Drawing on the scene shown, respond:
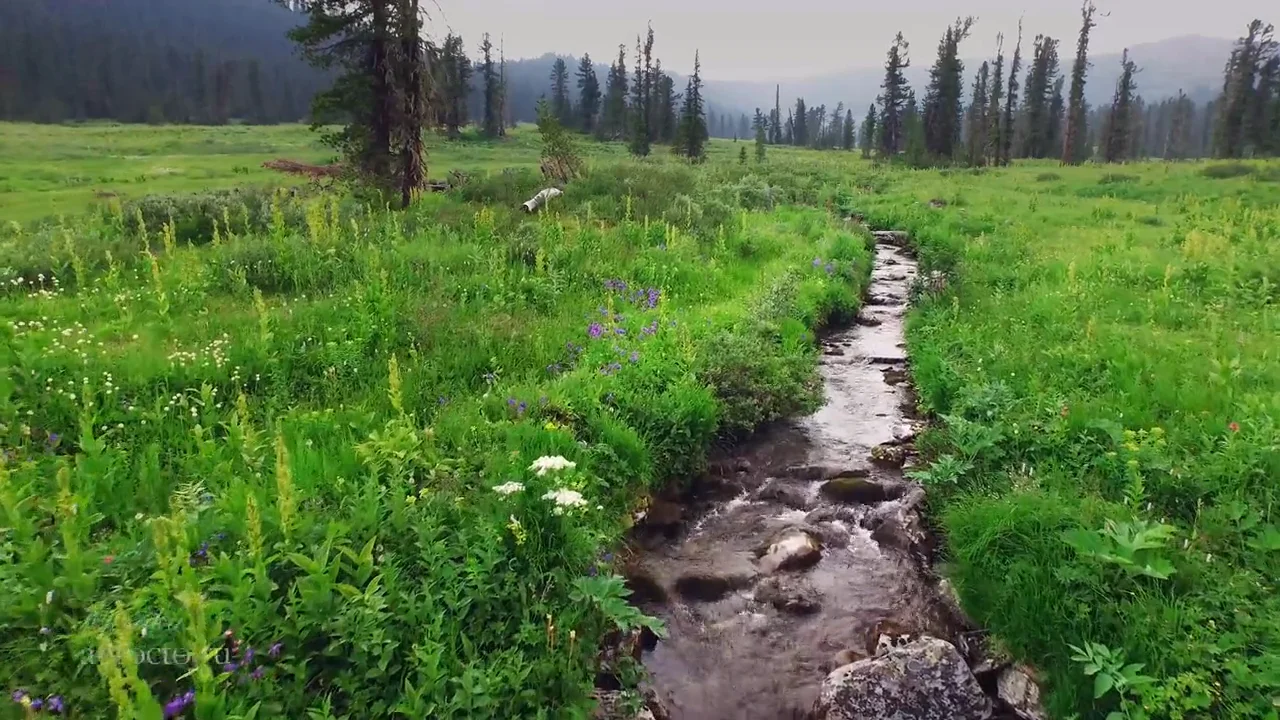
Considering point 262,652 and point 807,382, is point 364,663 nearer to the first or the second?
point 262,652

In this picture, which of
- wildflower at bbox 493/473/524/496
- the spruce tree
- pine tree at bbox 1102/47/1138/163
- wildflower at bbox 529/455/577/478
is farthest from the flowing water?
the spruce tree

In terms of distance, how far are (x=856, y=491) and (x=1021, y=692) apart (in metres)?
3.13

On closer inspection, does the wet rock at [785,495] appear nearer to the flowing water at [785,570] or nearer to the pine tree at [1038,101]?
the flowing water at [785,570]

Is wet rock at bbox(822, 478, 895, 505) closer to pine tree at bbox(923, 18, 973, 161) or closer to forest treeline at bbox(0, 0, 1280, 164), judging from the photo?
forest treeline at bbox(0, 0, 1280, 164)

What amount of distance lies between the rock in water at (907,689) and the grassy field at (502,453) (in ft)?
1.82

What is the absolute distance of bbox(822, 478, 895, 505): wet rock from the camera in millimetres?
7883

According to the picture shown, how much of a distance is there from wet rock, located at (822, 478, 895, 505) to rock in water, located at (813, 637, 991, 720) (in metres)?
2.63

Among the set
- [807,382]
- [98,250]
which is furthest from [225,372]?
[807,382]

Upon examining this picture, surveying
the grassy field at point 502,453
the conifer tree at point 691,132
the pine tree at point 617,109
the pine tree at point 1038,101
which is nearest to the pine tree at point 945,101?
the pine tree at point 1038,101

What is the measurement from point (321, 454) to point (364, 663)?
242cm

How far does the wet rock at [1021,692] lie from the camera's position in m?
4.88

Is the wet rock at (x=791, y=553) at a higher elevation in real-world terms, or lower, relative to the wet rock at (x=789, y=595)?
higher

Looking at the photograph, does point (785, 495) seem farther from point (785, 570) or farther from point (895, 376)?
point (895, 376)

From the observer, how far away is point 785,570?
6.72 metres
